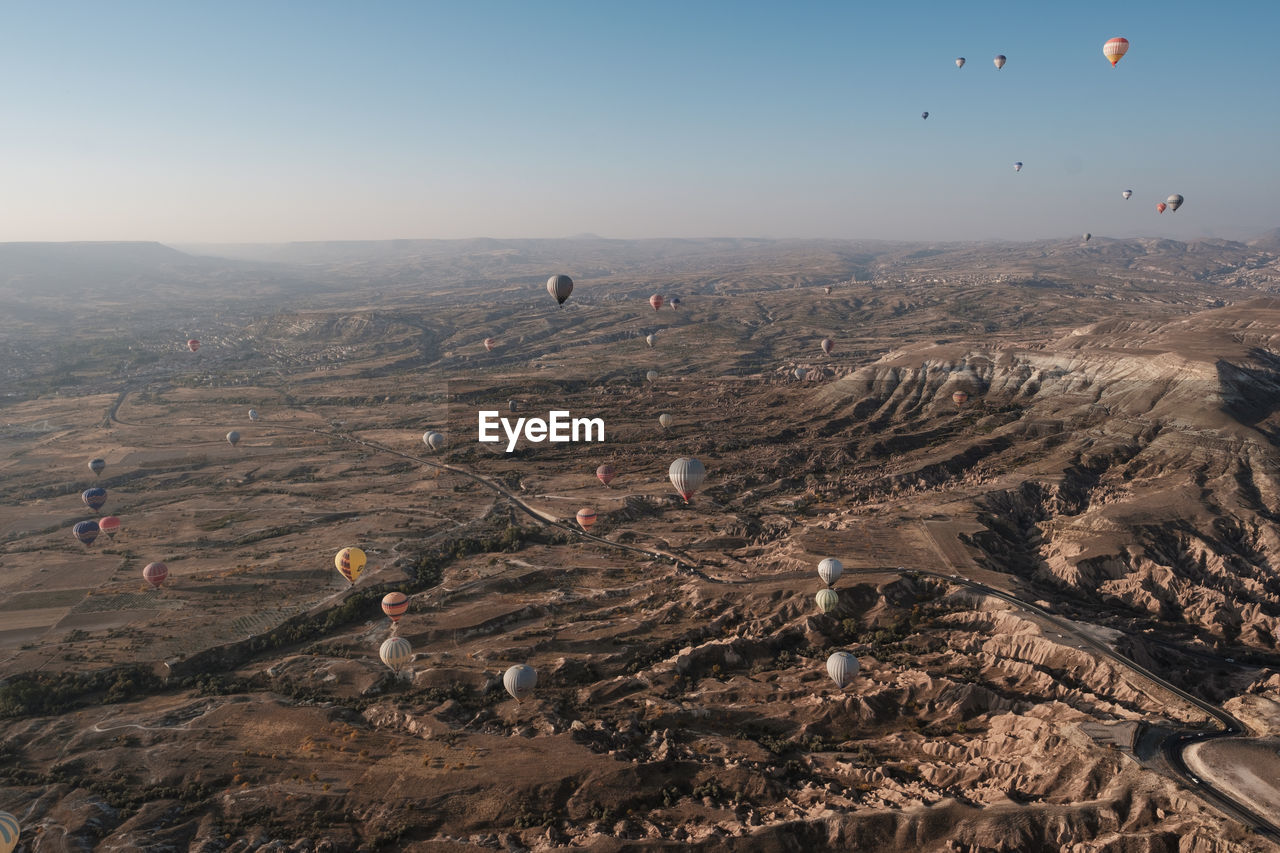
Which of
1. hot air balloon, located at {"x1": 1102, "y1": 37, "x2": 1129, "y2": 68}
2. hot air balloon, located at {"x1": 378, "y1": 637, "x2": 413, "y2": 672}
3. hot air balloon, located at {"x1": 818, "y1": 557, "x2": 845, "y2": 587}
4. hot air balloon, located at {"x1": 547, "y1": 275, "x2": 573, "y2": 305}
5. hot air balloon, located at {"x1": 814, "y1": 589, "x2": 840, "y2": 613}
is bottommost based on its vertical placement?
hot air balloon, located at {"x1": 378, "y1": 637, "x2": 413, "y2": 672}

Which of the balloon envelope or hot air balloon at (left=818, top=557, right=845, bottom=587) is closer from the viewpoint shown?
hot air balloon at (left=818, top=557, right=845, bottom=587)

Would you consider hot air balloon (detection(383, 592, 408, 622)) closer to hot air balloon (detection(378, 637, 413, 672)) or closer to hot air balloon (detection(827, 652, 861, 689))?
hot air balloon (detection(378, 637, 413, 672))

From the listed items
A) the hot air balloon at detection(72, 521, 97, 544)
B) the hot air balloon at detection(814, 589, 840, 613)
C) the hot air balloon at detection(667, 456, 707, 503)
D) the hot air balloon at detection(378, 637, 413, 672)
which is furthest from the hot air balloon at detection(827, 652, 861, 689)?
the hot air balloon at detection(72, 521, 97, 544)

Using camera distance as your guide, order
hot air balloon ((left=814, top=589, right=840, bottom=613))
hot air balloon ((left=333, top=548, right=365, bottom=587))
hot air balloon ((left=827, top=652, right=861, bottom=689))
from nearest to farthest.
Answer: hot air balloon ((left=827, top=652, right=861, bottom=689)) → hot air balloon ((left=814, top=589, right=840, bottom=613)) → hot air balloon ((left=333, top=548, right=365, bottom=587))

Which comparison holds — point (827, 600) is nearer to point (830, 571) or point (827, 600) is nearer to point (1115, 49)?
point (830, 571)

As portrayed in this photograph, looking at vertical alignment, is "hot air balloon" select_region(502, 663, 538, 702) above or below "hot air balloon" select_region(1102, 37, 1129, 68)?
below

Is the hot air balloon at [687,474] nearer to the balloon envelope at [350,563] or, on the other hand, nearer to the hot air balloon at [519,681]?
the hot air balloon at [519,681]

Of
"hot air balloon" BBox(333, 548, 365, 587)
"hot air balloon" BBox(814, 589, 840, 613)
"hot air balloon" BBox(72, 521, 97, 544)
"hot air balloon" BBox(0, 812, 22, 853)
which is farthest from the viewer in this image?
"hot air balloon" BBox(72, 521, 97, 544)
